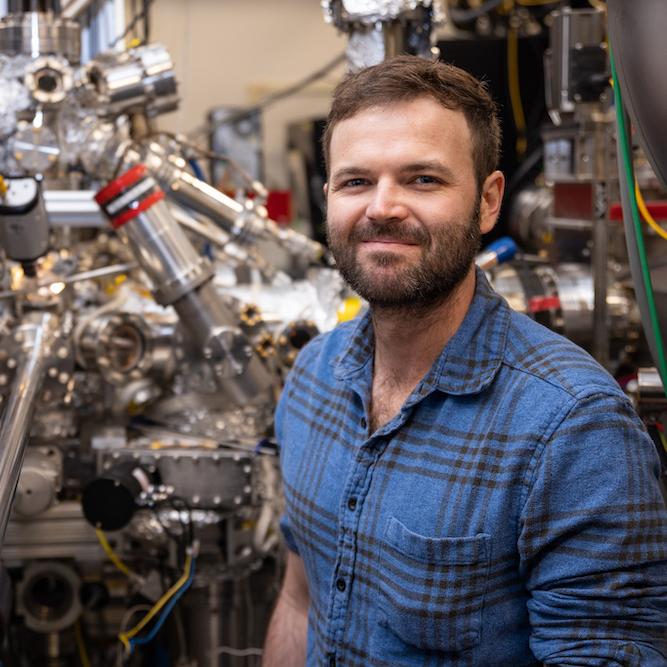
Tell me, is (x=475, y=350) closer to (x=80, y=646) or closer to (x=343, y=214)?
(x=343, y=214)

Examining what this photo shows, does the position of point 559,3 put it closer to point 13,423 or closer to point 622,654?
point 13,423

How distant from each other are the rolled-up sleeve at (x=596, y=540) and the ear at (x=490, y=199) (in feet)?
0.90

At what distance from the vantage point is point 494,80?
421 centimetres

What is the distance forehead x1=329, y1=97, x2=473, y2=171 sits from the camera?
1.18 meters

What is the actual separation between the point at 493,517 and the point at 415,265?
282 millimetres

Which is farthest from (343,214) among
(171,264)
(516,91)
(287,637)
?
(516,91)

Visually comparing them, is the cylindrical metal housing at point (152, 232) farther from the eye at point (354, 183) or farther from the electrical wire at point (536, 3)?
the electrical wire at point (536, 3)

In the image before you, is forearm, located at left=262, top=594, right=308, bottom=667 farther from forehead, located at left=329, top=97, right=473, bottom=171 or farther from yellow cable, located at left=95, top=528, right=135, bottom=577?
forehead, located at left=329, top=97, right=473, bottom=171

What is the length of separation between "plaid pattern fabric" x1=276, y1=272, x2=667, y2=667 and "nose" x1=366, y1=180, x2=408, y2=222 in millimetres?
161

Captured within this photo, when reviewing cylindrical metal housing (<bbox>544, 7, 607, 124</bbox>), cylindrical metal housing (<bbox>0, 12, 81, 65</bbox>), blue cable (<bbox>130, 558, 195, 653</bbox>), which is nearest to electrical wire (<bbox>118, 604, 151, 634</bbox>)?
blue cable (<bbox>130, 558, 195, 653</bbox>)

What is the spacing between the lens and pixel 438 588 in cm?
114

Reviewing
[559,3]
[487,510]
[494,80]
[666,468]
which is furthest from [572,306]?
[559,3]

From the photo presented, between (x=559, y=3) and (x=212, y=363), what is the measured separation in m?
2.96

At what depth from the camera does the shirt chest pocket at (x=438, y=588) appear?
1128mm
